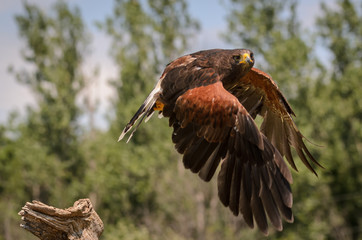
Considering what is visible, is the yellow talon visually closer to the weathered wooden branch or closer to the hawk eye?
the hawk eye

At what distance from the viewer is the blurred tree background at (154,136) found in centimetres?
2627

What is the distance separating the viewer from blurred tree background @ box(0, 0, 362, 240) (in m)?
26.3

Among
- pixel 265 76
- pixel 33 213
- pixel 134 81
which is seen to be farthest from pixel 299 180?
pixel 33 213

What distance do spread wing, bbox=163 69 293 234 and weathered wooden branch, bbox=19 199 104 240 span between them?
4.91 feet

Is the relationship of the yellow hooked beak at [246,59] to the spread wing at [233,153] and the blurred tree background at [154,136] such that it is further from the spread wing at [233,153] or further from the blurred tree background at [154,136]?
the blurred tree background at [154,136]

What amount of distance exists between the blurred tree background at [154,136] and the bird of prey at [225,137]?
17.6 m

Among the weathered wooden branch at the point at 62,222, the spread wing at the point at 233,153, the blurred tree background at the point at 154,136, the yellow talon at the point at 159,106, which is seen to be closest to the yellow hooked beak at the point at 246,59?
the spread wing at the point at 233,153

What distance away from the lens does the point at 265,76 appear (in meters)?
7.02

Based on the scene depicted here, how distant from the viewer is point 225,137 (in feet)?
19.5

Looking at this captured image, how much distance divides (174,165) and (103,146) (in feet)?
21.9

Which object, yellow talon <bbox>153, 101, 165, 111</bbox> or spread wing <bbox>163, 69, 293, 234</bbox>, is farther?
yellow talon <bbox>153, 101, 165, 111</bbox>

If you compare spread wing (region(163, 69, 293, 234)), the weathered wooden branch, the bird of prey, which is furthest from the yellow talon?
the weathered wooden branch

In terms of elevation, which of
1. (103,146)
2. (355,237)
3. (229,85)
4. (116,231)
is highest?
(103,146)

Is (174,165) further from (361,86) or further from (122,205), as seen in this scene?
(361,86)
